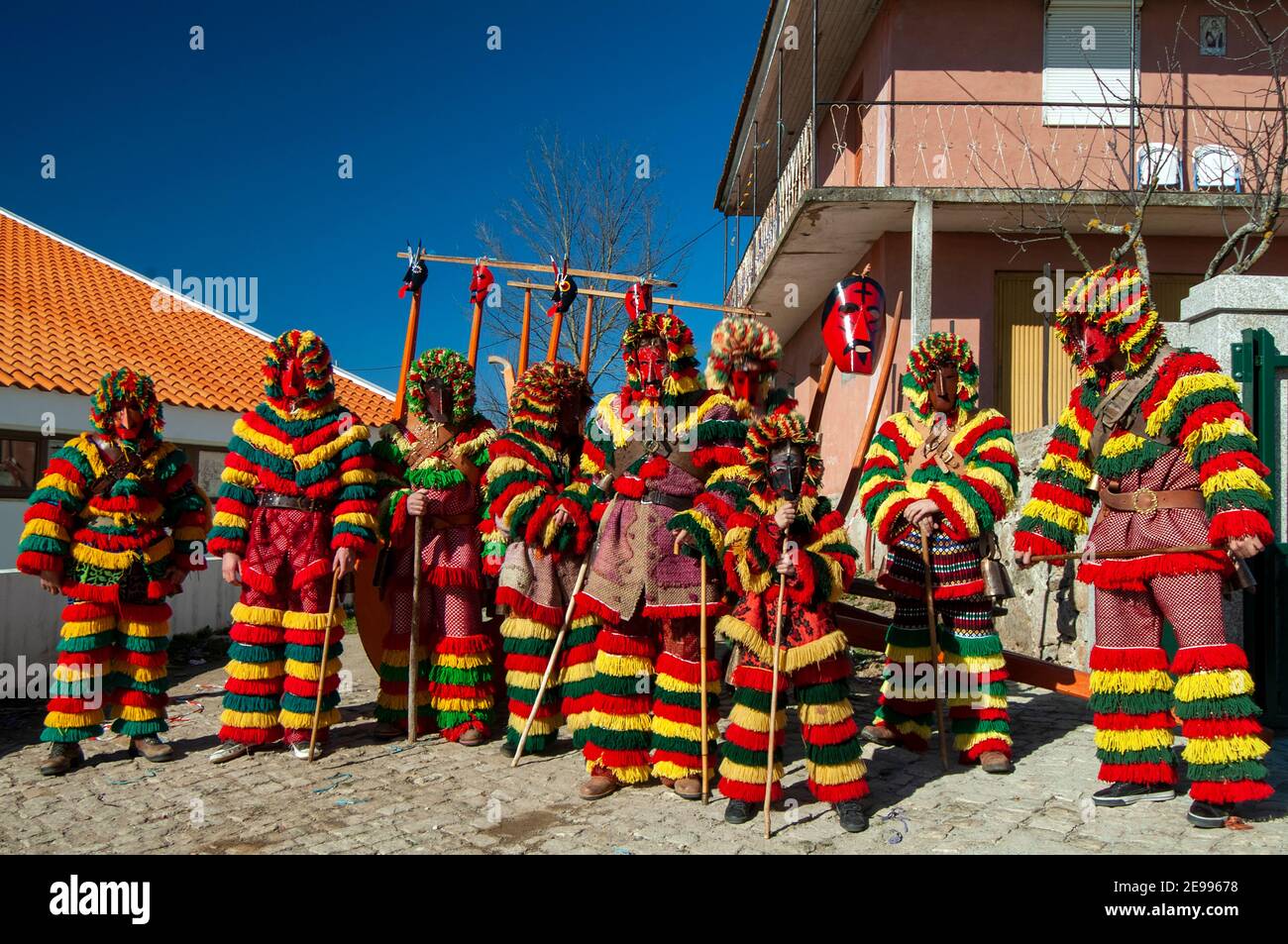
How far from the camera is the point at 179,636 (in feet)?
33.0

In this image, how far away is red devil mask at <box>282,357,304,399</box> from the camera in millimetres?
5734

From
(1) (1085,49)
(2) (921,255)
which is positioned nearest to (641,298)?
(2) (921,255)

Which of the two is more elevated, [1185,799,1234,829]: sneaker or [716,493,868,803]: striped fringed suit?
[716,493,868,803]: striped fringed suit

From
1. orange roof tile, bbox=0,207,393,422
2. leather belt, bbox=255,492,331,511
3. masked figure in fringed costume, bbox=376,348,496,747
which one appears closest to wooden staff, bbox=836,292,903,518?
masked figure in fringed costume, bbox=376,348,496,747

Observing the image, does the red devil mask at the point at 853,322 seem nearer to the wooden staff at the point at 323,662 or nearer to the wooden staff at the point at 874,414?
the wooden staff at the point at 874,414

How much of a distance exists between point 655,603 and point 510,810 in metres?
1.22

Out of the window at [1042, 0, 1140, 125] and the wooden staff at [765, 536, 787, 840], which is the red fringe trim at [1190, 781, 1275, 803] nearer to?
the wooden staff at [765, 536, 787, 840]

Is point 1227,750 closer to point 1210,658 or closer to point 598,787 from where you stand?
point 1210,658

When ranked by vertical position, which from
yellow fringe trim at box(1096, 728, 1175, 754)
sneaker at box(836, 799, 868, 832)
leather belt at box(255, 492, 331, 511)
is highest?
leather belt at box(255, 492, 331, 511)

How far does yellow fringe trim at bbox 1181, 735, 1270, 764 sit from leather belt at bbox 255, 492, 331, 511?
15.8 ft

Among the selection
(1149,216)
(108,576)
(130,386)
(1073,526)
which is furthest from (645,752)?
(1149,216)

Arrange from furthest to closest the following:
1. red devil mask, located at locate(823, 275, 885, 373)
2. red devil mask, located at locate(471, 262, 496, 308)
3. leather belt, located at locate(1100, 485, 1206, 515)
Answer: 1. red devil mask, located at locate(471, 262, 496, 308)
2. red devil mask, located at locate(823, 275, 885, 373)
3. leather belt, located at locate(1100, 485, 1206, 515)

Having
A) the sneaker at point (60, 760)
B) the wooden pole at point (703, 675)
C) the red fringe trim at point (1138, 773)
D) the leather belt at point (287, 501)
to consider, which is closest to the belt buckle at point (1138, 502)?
the red fringe trim at point (1138, 773)
